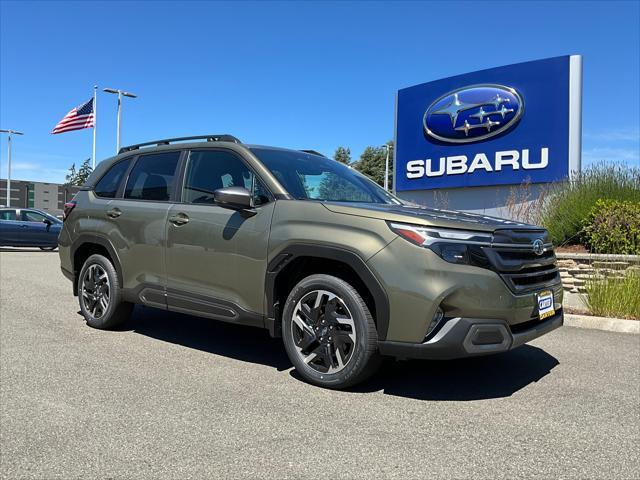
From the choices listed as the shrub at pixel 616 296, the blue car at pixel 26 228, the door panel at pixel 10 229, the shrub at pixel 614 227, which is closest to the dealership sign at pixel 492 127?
the shrub at pixel 614 227

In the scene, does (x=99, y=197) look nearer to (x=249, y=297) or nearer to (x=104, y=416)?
(x=249, y=297)

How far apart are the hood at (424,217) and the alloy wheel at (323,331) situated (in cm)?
63

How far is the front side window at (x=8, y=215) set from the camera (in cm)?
1867

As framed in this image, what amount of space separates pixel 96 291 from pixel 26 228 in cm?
1523

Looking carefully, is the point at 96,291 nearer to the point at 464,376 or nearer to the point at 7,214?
the point at 464,376

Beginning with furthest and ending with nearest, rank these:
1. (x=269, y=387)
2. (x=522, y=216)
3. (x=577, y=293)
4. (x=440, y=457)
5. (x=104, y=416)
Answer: (x=522, y=216) < (x=577, y=293) < (x=269, y=387) < (x=104, y=416) < (x=440, y=457)

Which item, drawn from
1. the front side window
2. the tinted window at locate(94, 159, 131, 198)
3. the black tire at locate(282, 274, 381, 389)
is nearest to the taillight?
the tinted window at locate(94, 159, 131, 198)

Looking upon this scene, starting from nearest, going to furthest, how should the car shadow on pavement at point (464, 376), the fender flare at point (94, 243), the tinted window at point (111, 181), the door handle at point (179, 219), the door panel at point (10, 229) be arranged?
the car shadow on pavement at point (464, 376)
the door handle at point (179, 219)
the fender flare at point (94, 243)
the tinted window at point (111, 181)
the door panel at point (10, 229)

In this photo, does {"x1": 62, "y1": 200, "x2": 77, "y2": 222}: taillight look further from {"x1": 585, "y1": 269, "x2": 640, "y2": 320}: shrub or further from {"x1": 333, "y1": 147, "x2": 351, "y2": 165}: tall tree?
{"x1": 333, "y1": 147, "x2": 351, "y2": 165}: tall tree

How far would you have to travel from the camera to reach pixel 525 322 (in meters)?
3.86

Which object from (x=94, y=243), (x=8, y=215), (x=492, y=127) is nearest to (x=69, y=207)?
(x=94, y=243)

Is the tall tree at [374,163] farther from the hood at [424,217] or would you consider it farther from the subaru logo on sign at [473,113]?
the hood at [424,217]

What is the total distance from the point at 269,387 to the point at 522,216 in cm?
804

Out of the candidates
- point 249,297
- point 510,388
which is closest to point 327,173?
point 249,297
